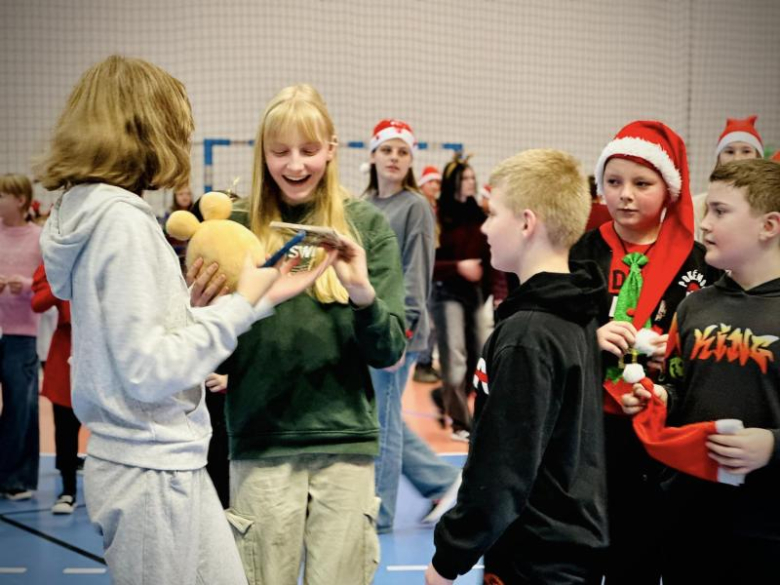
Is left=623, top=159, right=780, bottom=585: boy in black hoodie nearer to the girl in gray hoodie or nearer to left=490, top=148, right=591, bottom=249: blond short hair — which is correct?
left=490, top=148, right=591, bottom=249: blond short hair

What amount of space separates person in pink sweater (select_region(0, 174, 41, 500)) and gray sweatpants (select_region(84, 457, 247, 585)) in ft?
10.5

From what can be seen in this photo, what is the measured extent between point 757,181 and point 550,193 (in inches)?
23.5

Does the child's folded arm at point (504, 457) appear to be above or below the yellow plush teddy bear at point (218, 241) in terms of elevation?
below

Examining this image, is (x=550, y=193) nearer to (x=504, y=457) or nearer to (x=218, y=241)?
(x=504, y=457)

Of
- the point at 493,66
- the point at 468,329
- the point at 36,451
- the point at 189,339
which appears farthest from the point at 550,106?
the point at 189,339

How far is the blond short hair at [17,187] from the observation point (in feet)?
15.7

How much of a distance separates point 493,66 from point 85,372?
8.34 m

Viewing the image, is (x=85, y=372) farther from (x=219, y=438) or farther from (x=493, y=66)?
(x=493, y=66)

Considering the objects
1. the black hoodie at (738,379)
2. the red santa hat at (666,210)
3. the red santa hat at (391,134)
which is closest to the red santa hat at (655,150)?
the red santa hat at (666,210)

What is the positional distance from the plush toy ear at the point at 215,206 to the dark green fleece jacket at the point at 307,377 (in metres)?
0.28

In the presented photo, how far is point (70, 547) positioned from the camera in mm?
3859

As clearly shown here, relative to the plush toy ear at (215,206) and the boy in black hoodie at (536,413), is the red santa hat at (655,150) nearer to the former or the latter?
the boy in black hoodie at (536,413)

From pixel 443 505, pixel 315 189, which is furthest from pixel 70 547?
pixel 315 189

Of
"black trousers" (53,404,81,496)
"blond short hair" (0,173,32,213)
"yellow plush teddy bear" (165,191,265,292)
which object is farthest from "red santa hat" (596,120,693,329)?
"blond short hair" (0,173,32,213)
